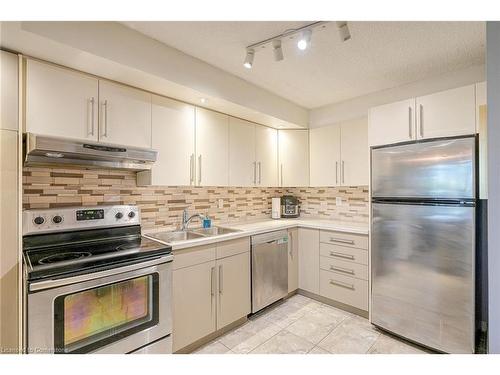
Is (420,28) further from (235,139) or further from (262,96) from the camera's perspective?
(235,139)

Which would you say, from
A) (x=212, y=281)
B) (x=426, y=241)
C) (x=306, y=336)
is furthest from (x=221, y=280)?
(x=426, y=241)

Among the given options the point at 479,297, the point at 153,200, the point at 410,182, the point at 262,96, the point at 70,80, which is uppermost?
the point at 262,96

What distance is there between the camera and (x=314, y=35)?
1.72 meters

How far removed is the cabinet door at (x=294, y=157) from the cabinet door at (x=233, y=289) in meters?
1.27

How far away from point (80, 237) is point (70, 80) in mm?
1059

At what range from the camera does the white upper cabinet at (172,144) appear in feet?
6.72

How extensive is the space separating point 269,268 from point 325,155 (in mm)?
1543

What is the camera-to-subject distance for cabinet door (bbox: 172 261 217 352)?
73.9 inches

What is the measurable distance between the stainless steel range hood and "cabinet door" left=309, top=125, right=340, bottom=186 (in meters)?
2.04

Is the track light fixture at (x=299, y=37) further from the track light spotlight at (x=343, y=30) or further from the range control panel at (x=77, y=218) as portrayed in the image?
the range control panel at (x=77, y=218)

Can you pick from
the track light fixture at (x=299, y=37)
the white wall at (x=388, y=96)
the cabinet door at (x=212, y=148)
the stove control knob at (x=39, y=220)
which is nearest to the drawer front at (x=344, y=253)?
the cabinet door at (x=212, y=148)

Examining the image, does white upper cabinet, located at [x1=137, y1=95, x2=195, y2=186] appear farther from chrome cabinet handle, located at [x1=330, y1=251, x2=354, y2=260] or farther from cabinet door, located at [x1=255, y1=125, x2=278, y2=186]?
chrome cabinet handle, located at [x1=330, y1=251, x2=354, y2=260]
